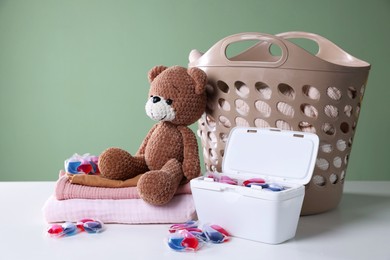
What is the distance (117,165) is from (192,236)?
0.81ft

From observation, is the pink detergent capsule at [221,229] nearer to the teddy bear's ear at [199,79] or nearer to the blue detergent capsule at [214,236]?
the blue detergent capsule at [214,236]

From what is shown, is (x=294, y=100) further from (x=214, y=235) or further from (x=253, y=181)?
(x=214, y=235)

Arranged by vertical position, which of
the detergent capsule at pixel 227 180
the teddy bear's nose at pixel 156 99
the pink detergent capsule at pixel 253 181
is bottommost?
the detergent capsule at pixel 227 180

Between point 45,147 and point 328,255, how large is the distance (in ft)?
Result: 4.79

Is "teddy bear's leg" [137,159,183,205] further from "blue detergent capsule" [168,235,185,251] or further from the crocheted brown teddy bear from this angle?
"blue detergent capsule" [168,235,185,251]

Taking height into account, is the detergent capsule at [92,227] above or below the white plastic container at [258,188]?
below

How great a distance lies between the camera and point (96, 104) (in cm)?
204

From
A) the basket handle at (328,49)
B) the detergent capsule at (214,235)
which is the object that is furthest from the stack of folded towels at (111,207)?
the basket handle at (328,49)

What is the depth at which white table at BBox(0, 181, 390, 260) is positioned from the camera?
0.84 meters

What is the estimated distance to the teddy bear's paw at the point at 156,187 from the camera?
977 millimetres

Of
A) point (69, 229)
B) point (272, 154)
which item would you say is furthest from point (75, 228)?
point (272, 154)

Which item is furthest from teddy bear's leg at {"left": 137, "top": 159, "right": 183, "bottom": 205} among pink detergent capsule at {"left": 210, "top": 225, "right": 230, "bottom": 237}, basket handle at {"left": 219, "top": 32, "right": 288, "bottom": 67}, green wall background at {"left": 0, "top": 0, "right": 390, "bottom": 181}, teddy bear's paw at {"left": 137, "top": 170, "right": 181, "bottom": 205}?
green wall background at {"left": 0, "top": 0, "right": 390, "bottom": 181}

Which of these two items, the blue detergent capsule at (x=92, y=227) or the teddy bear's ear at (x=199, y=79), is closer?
→ the blue detergent capsule at (x=92, y=227)

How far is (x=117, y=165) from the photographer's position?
1.06 m
